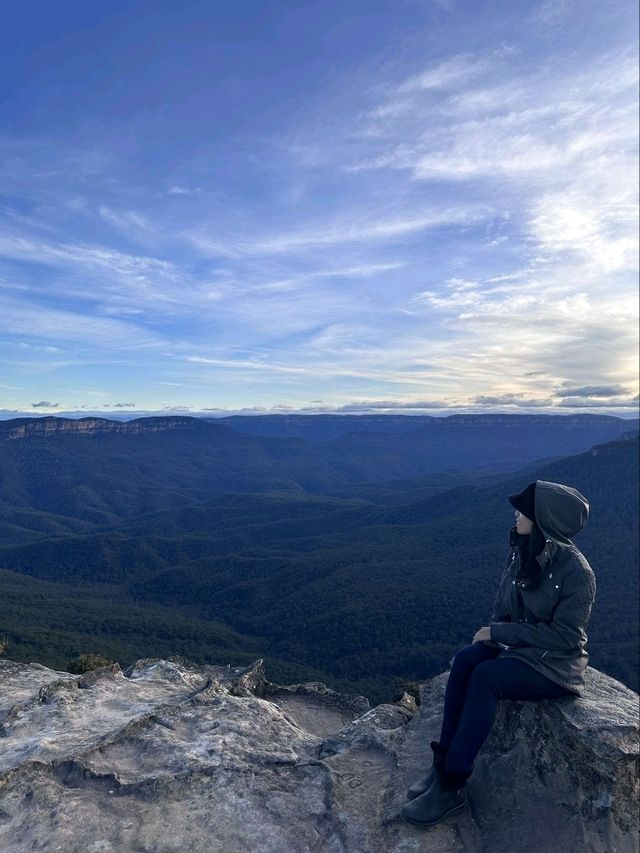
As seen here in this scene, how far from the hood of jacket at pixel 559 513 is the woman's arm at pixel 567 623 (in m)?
0.45

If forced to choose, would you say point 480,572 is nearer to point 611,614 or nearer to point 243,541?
point 611,614

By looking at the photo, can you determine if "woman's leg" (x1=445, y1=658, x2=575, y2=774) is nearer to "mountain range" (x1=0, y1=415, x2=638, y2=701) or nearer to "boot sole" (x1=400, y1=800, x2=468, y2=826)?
"boot sole" (x1=400, y1=800, x2=468, y2=826)

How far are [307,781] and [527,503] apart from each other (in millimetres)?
5594

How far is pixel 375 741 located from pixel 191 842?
355 centimetres

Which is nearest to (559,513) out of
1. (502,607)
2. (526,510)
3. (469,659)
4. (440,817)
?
(526,510)

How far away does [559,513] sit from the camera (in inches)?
256

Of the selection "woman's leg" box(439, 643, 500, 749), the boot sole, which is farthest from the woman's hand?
the boot sole

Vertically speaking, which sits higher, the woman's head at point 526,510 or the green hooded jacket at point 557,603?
the woman's head at point 526,510

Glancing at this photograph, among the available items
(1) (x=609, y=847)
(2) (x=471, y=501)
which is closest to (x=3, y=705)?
(1) (x=609, y=847)

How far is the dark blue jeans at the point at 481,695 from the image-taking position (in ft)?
20.3

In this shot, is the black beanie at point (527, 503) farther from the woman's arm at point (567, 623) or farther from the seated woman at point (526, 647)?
the woman's arm at point (567, 623)

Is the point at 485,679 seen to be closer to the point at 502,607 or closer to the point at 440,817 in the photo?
the point at 502,607

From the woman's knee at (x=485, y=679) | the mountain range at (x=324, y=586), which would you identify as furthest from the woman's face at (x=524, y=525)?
the mountain range at (x=324, y=586)

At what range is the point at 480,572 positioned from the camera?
98.4 meters
